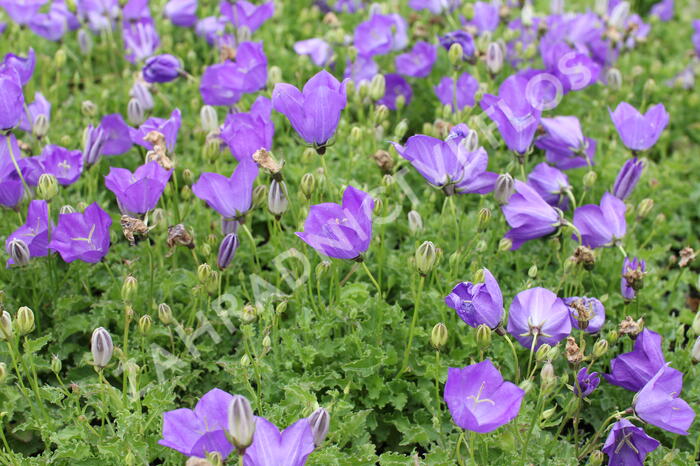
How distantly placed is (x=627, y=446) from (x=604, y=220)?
2.99 feet

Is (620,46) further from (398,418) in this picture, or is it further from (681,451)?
(398,418)

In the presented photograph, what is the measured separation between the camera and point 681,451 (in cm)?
276

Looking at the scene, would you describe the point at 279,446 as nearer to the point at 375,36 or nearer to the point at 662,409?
the point at 662,409

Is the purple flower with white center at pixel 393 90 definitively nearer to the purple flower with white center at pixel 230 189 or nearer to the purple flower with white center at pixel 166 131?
the purple flower with white center at pixel 166 131

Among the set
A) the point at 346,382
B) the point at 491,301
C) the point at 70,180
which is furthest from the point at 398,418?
the point at 70,180

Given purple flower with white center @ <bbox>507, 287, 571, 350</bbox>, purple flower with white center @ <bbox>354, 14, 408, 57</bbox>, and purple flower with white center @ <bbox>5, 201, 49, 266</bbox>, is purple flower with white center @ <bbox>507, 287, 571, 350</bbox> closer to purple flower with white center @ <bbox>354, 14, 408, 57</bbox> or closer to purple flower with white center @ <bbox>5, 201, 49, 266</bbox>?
purple flower with white center @ <bbox>5, 201, 49, 266</bbox>

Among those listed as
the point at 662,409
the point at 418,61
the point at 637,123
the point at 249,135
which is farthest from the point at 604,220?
the point at 418,61

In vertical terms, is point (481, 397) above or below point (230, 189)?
below

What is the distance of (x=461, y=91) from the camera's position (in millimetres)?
3785

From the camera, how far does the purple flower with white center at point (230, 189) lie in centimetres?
257

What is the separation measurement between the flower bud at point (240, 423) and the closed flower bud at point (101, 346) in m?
0.63

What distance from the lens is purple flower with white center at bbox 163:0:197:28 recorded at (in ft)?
15.5

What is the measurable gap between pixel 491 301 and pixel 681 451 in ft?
3.40

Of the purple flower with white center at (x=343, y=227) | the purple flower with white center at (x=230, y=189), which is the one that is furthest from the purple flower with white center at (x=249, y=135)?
the purple flower with white center at (x=343, y=227)
